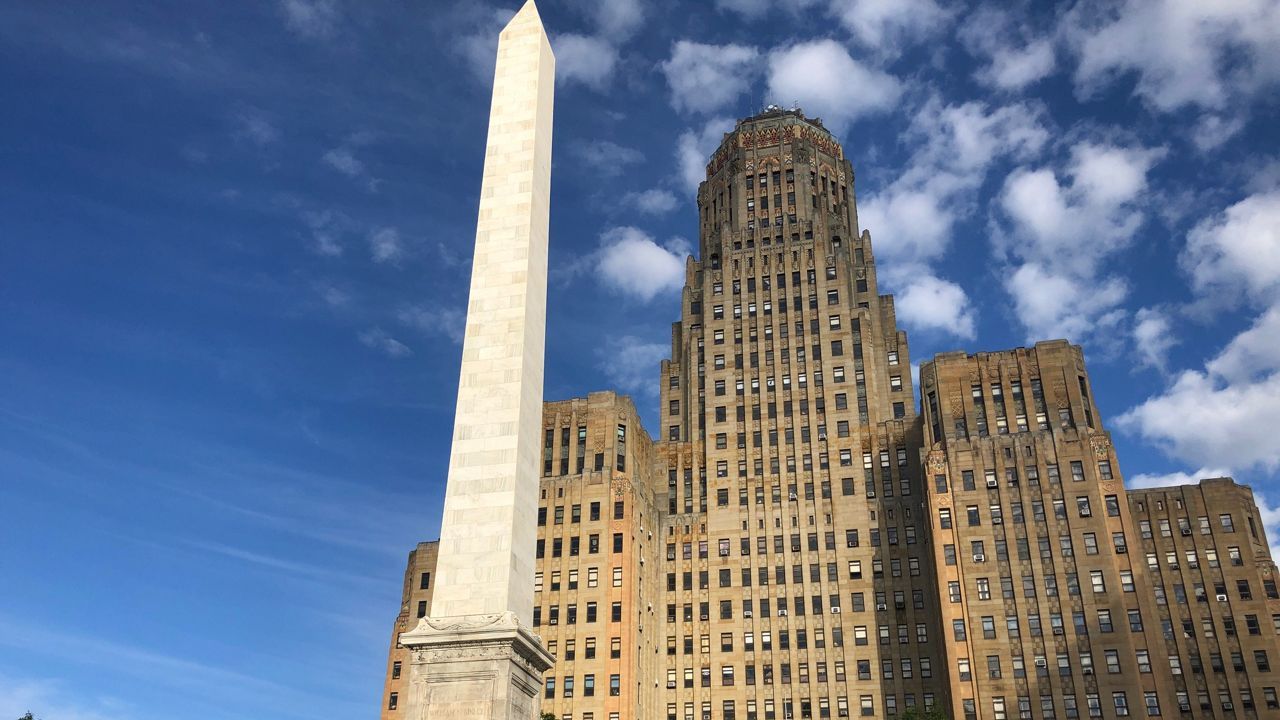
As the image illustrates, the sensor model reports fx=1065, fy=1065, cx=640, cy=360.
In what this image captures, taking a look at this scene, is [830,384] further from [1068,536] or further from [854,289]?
[1068,536]

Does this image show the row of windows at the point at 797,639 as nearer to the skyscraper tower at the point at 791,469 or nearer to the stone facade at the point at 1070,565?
the skyscraper tower at the point at 791,469

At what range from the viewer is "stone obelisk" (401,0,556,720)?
33.1m

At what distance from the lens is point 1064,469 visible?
8900cm

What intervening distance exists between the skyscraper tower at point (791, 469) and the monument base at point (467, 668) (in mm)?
68182

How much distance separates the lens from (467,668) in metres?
32.9

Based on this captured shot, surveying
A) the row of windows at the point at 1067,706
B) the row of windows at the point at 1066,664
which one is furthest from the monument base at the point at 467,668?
the row of windows at the point at 1066,664

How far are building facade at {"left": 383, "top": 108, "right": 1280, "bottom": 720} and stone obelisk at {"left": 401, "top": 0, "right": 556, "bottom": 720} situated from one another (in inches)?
2239

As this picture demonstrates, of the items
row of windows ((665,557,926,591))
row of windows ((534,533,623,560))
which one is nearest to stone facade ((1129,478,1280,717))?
row of windows ((665,557,926,591))

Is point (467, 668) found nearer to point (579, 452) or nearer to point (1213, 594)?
point (579, 452)

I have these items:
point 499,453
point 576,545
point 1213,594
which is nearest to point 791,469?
point 576,545

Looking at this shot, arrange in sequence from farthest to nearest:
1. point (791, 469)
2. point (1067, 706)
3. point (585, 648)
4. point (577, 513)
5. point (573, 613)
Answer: point (791, 469)
point (577, 513)
point (573, 613)
point (585, 648)
point (1067, 706)

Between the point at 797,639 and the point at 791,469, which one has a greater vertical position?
Result: the point at 791,469

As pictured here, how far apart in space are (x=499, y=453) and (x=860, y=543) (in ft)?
232

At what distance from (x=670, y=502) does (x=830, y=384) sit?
20314mm
